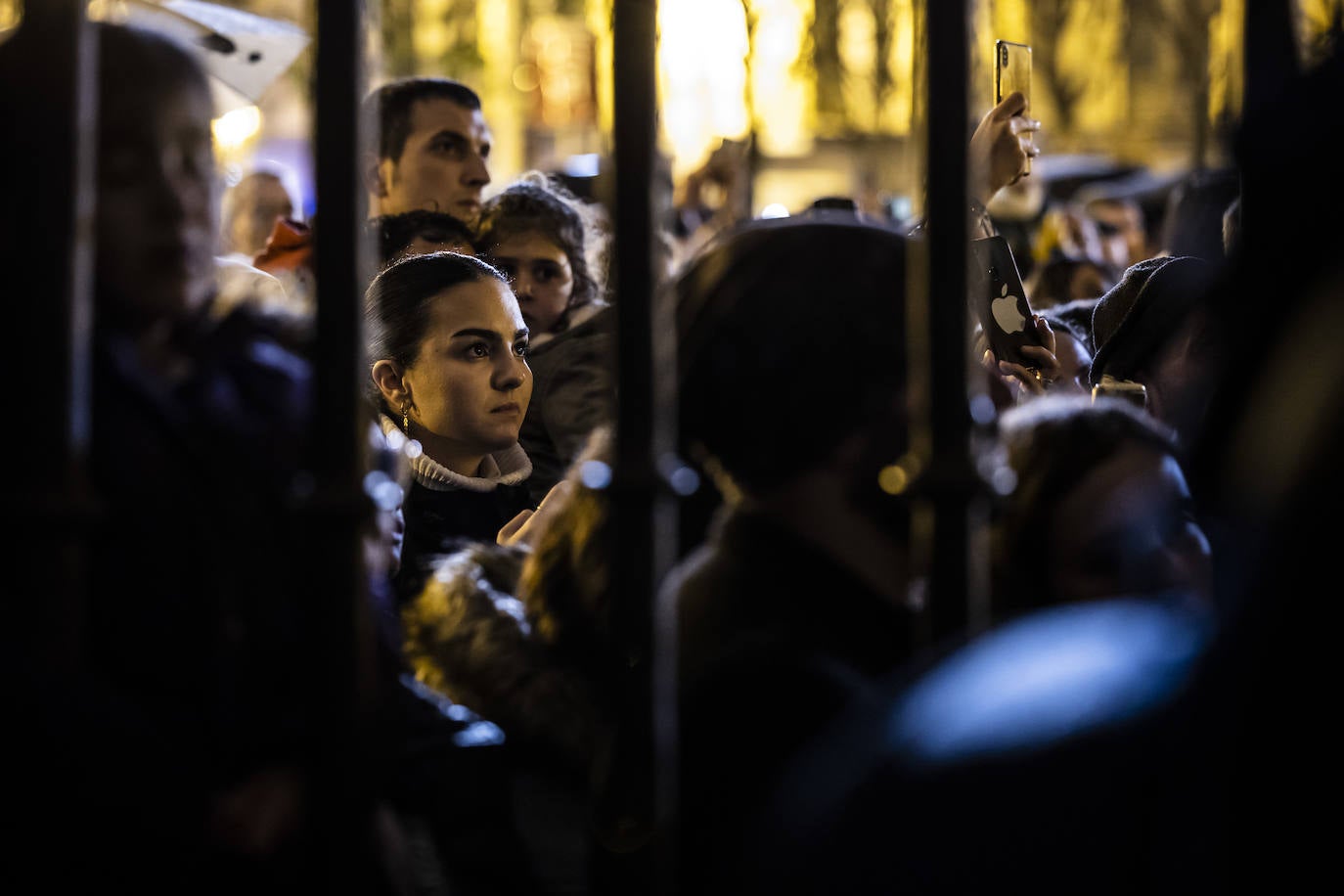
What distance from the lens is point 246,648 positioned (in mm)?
1349

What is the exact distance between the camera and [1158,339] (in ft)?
10.4

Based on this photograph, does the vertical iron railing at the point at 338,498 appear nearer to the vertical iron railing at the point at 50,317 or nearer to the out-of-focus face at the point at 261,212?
the vertical iron railing at the point at 50,317

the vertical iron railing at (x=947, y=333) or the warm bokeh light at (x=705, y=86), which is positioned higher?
the warm bokeh light at (x=705, y=86)

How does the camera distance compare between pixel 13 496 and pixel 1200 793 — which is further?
pixel 13 496

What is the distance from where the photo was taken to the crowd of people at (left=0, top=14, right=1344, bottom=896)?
1.01 meters

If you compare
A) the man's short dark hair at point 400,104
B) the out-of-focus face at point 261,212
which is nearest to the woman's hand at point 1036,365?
the man's short dark hair at point 400,104

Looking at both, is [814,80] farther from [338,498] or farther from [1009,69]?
[338,498]

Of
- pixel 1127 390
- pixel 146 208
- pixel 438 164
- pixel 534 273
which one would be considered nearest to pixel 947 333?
pixel 146 208

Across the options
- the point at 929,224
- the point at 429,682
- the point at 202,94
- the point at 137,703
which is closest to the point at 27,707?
the point at 137,703

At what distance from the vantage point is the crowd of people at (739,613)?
101 cm

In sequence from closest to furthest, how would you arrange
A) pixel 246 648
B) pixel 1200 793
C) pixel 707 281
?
pixel 1200 793
pixel 246 648
pixel 707 281

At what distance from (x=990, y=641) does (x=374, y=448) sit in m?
1.01

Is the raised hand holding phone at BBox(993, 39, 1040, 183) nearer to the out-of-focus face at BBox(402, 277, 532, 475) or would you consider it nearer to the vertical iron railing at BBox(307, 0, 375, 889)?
the out-of-focus face at BBox(402, 277, 532, 475)

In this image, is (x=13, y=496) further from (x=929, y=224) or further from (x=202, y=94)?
(x=929, y=224)
